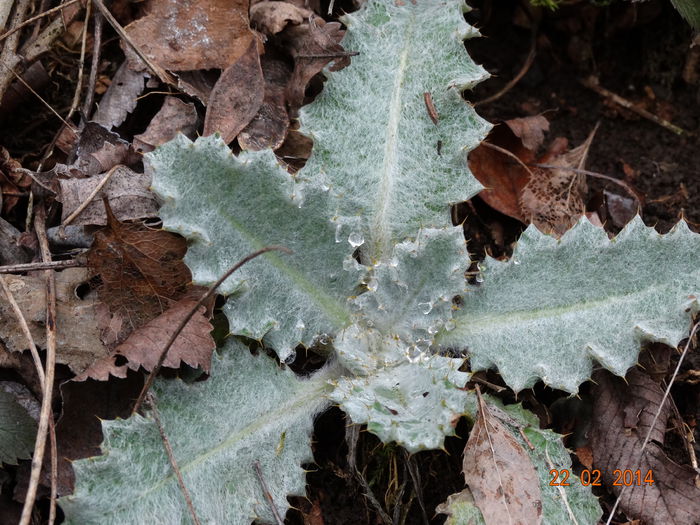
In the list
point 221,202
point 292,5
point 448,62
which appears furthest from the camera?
point 292,5

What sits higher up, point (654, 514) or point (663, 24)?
point (663, 24)

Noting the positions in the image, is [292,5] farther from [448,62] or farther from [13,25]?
[13,25]

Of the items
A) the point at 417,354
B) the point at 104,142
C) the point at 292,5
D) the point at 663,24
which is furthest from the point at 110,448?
the point at 663,24

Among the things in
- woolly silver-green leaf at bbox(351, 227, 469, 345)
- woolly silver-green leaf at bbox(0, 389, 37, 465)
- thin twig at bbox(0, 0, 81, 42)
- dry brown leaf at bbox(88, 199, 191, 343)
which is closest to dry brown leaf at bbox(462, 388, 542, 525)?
woolly silver-green leaf at bbox(351, 227, 469, 345)

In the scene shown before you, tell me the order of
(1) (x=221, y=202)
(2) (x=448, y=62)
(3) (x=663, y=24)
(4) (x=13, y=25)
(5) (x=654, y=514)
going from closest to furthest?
(1) (x=221, y=202), (5) (x=654, y=514), (2) (x=448, y=62), (4) (x=13, y=25), (3) (x=663, y=24)

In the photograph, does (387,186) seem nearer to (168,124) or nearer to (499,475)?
(168,124)

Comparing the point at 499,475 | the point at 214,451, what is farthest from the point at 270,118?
the point at 499,475

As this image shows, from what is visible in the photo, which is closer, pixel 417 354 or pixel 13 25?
pixel 417 354

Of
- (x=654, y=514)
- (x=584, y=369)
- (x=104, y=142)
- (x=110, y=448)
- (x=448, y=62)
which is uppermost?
(x=448, y=62)
